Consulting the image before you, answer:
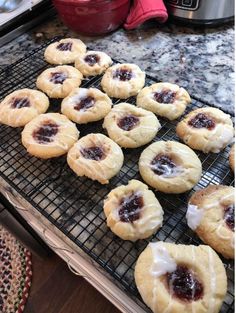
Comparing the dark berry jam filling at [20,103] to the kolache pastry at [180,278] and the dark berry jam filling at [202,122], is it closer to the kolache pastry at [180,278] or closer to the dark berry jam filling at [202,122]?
the dark berry jam filling at [202,122]

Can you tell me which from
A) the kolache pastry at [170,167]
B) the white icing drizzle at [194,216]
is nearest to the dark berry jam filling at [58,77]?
the kolache pastry at [170,167]

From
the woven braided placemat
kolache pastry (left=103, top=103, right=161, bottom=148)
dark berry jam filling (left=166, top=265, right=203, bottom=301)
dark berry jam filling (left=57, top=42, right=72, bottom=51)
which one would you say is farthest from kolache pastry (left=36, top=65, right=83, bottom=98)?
the woven braided placemat

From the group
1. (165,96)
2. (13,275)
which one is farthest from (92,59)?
(13,275)

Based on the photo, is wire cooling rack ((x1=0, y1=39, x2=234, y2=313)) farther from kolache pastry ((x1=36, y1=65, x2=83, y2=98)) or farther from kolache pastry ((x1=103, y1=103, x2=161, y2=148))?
kolache pastry ((x1=36, y1=65, x2=83, y2=98))

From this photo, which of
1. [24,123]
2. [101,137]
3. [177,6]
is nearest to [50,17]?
[177,6]

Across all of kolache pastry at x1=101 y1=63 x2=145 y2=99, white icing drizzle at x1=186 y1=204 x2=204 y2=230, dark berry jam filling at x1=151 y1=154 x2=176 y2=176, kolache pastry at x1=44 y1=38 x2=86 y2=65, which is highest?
kolache pastry at x1=44 y1=38 x2=86 y2=65

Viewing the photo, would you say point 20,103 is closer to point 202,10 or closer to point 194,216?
point 194,216

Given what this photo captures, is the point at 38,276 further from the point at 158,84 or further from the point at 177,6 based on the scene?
the point at 177,6
